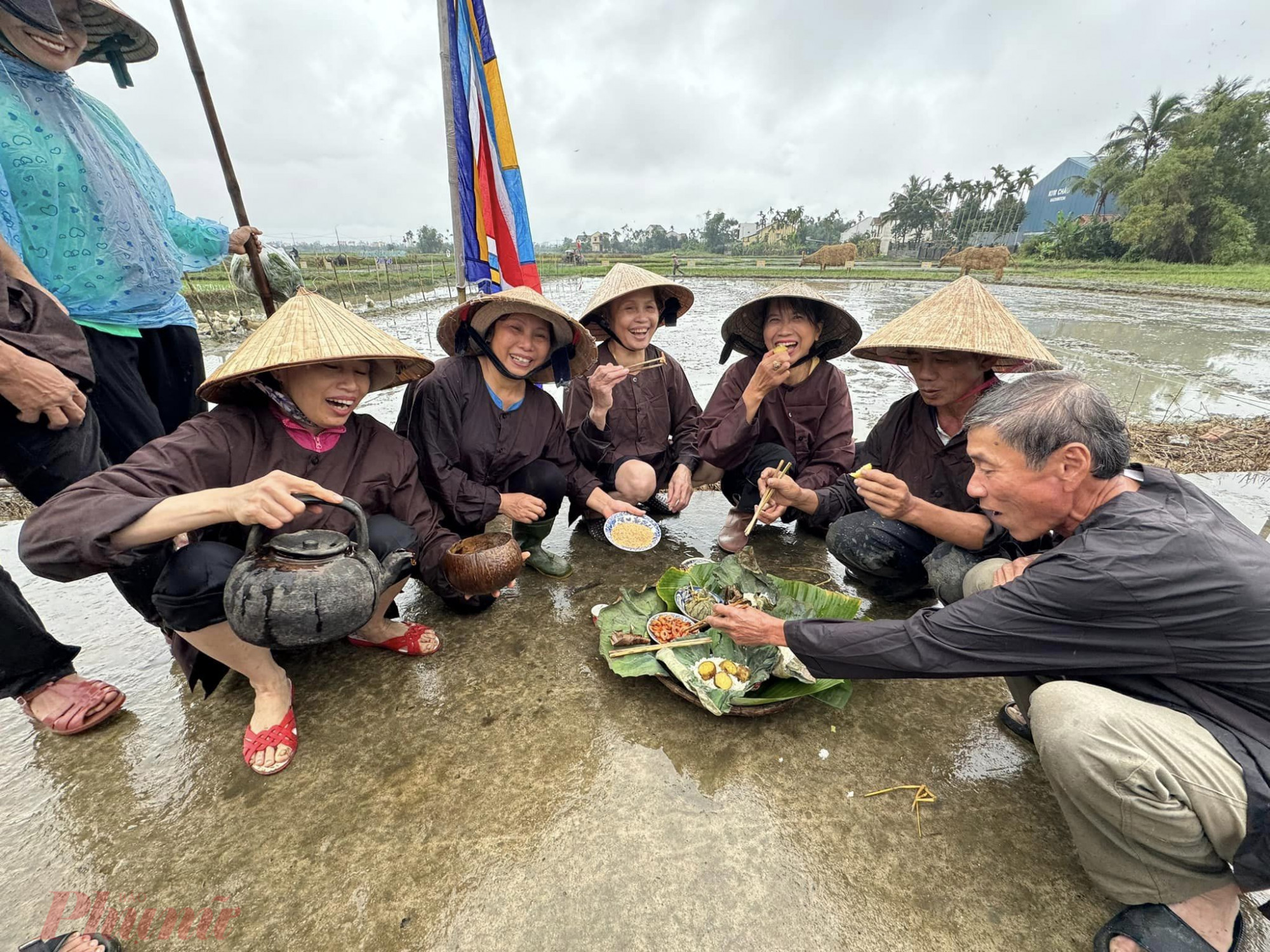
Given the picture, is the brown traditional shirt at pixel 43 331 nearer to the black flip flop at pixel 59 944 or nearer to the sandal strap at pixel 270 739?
the sandal strap at pixel 270 739

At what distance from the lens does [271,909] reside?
1.49m

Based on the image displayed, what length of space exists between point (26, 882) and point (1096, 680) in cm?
305

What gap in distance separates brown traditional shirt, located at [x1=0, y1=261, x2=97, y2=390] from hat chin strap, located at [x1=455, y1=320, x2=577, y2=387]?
1449mm

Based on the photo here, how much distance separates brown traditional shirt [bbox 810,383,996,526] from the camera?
262 cm

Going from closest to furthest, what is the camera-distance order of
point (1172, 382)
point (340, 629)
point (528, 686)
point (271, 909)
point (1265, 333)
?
point (271, 909), point (340, 629), point (528, 686), point (1172, 382), point (1265, 333)

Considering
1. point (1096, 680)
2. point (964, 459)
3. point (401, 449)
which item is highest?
point (401, 449)

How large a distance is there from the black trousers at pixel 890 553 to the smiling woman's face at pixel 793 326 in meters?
1.05

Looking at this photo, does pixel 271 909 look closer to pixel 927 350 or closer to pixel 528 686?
pixel 528 686

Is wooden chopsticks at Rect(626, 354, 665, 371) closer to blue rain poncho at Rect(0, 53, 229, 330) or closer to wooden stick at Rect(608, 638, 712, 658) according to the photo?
wooden stick at Rect(608, 638, 712, 658)

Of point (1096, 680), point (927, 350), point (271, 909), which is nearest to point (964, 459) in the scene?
point (927, 350)

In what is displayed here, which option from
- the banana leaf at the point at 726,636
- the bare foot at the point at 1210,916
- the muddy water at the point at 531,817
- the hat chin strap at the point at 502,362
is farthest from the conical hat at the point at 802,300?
the bare foot at the point at 1210,916

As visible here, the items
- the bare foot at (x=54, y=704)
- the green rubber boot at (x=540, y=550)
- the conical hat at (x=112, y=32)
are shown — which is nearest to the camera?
the bare foot at (x=54, y=704)

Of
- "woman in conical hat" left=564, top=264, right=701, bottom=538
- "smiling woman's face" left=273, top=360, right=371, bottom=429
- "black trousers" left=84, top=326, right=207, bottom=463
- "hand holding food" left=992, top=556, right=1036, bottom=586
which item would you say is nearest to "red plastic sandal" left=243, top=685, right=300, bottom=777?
"smiling woman's face" left=273, top=360, right=371, bottom=429

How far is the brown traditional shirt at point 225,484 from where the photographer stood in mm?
1533
